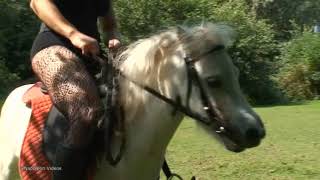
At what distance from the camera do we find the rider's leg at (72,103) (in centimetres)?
328

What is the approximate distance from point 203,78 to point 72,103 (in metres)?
0.71

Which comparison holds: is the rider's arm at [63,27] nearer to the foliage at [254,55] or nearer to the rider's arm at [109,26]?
the rider's arm at [109,26]

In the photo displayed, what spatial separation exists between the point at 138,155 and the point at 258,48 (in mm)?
27520

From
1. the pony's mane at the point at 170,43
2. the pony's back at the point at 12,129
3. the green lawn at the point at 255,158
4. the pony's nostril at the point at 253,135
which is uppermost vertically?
the pony's mane at the point at 170,43

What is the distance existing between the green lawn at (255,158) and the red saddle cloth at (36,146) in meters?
3.17

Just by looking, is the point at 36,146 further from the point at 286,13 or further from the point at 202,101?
the point at 286,13

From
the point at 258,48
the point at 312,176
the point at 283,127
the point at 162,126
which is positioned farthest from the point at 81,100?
the point at 258,48

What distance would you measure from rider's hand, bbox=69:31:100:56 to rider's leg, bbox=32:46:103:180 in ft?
0.37

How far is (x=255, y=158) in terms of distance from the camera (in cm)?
1035

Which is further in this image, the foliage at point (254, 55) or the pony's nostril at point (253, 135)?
the foliage at point (254, 55)

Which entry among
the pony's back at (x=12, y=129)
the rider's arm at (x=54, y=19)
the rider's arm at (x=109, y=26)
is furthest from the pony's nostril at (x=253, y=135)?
the pony's back at (x=12, y=129)

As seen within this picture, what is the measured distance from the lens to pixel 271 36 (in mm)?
32000

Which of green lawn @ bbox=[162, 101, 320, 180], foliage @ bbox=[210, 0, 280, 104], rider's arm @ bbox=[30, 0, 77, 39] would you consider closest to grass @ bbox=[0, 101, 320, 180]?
green lawn @ bbox=[162, 101, 320, 180]

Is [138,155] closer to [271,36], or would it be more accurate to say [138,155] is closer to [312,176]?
[312,176]
